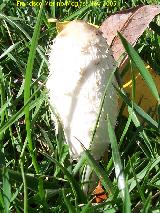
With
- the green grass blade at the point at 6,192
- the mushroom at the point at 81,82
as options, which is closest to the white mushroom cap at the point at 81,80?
the mushroom at the point at 81,82

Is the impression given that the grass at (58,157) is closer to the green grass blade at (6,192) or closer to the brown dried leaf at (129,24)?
the green grass blade at (6,192)


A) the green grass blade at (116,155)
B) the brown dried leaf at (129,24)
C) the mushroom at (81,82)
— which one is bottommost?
the green grass blade at (116,155)

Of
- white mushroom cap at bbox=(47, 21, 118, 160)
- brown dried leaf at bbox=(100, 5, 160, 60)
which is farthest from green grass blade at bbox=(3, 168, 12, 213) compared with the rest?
brown dried leaf at bbox=(100, 5, 160, 60)

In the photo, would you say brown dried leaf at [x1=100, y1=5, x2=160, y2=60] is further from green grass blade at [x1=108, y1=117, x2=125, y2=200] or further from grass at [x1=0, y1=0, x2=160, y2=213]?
green grass blade at [x1=108, y1=117, x2=125, y2=200]

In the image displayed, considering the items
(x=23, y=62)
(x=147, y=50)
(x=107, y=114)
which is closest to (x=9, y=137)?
(x=23, y=62)

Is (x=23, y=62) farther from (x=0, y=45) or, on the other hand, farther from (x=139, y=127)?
(x=139, y=127)

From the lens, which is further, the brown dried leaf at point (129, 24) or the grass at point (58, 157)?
the brown dried leaf at point (129, 24)
